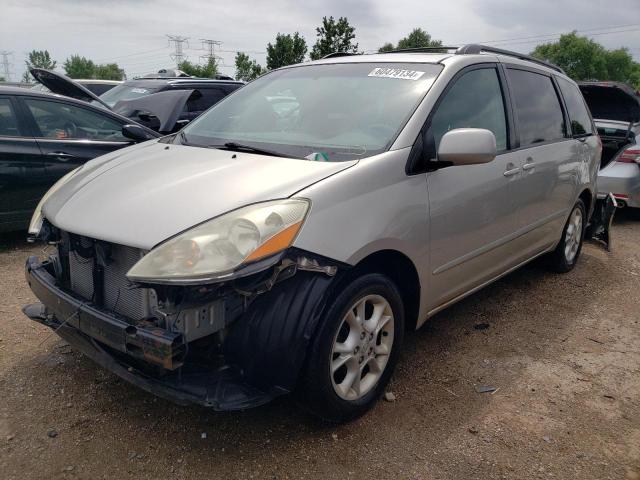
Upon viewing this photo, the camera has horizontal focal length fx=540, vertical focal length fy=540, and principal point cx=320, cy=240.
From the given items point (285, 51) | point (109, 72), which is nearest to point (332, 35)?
point (285, 51)

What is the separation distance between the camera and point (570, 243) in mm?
4945

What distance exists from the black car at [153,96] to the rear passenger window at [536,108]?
4.07 metres

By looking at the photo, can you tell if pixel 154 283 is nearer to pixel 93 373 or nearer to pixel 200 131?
pixel 93 373

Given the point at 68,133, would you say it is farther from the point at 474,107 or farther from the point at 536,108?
the point at 536,108

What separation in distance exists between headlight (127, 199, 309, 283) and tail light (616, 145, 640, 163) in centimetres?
606

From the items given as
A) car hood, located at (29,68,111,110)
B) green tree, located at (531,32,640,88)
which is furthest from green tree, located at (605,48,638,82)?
car hood, located at (29,68,111,110)

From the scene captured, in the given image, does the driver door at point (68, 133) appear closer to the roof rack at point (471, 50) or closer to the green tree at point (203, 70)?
the roof rack at point (471, 50)

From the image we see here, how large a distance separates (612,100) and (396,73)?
21.3ft

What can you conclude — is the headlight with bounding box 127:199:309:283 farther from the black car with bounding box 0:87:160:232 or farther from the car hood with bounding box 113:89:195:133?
the car hood with bounding box 113:89:195:133

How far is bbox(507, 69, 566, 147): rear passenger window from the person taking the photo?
3803 millimetres

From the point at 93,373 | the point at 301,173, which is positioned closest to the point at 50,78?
the point at 93,373

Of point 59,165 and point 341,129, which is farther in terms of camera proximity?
point 59,165

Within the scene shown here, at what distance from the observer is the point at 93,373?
299 centimetres

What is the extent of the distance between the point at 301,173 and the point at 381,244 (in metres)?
0.49
